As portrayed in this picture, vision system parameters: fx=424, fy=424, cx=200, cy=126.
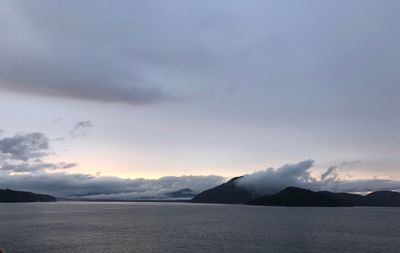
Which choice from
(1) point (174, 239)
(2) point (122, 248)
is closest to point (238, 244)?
(1) point (174, 239)

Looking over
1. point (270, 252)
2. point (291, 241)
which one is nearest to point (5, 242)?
point (270, 252)

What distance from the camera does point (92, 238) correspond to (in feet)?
459

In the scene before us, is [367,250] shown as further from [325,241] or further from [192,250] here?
[192,250]

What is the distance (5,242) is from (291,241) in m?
87.4

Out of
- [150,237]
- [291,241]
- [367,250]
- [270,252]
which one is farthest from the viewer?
[150,237]

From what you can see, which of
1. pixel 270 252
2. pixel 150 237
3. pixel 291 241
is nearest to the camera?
pixel 270 252

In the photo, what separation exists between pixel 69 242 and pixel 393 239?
112m

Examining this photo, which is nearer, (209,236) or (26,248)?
(26,248)

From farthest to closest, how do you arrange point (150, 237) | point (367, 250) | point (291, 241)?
1. point (150, 237)
2. point (291, 241)
3. point (367, 250)

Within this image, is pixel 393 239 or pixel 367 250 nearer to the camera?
pixel 367 250

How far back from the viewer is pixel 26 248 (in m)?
113

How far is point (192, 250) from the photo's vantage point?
11250cm

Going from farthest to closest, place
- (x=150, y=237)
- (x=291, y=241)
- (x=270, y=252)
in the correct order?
1. (x=150, y=237)
2. (x=291, y=241)
3. (x=270, y=252)

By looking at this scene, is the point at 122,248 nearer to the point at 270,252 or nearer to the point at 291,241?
the point at 270,252
